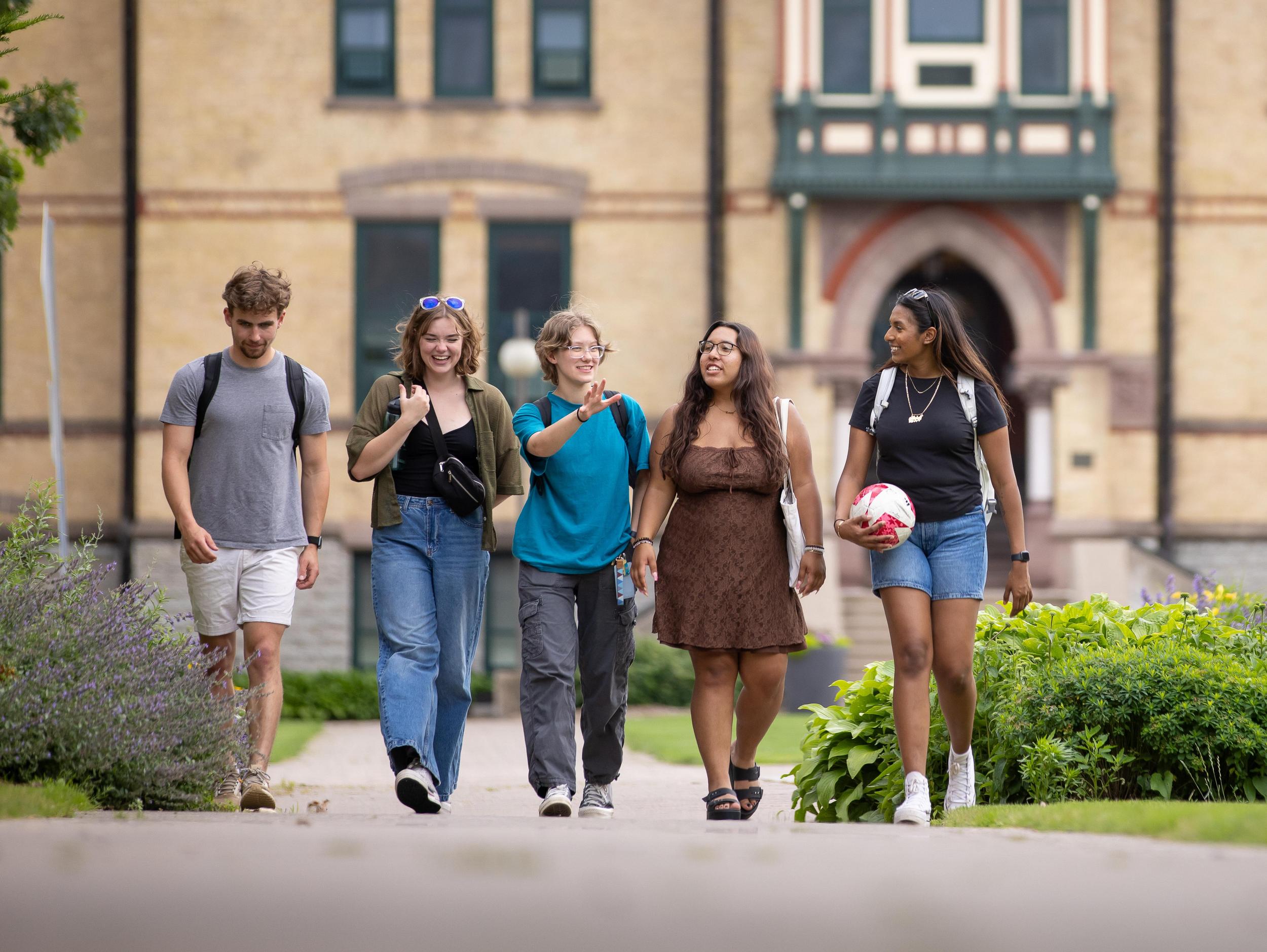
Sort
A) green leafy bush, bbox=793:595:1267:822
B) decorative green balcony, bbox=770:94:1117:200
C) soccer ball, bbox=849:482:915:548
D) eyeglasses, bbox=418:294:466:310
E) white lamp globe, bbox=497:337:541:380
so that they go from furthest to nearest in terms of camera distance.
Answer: decorative green balcony, bbox=770:94:1117:200, white lamp globe, bbox=497:337:541:380, eyeglasses, bbox=418:294:466:310, soccer ball, bbox=849:482:915:548, green leafy bush, bbox=793:595:1267:822

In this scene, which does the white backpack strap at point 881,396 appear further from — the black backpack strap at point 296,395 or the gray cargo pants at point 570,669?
the black backpack strap at point 296,395

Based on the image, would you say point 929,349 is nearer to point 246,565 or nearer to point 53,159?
point 246,565

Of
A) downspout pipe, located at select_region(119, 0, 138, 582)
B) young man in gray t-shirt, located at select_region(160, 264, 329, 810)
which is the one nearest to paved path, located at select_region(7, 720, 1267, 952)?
young man in gray t-shirt, located at select_region(160, 264, 329, 810)

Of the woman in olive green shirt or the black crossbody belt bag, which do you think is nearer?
the woman in olive green shirt

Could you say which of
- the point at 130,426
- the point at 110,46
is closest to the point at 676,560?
the point at 130,426

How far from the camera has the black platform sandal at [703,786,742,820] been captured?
6.06 m

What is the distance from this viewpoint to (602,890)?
391 centimetres

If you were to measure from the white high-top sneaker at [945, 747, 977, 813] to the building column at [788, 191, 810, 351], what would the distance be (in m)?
12.7

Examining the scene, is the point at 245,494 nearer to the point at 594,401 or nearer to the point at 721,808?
the point at 594,401

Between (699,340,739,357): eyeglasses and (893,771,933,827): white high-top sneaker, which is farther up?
(699,340,739,357): eyeglasses

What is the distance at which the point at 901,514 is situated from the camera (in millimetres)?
6160

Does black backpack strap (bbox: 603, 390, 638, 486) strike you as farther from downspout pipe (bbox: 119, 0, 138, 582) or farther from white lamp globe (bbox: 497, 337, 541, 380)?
downspout pipe (bbox: 119, 0, 138, 582)

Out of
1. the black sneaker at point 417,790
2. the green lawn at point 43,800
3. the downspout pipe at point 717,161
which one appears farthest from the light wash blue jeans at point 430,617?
the downspout pipe at point 717,161

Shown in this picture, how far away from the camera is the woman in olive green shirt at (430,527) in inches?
247
